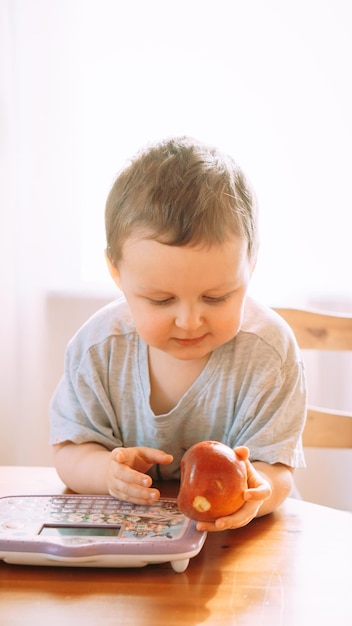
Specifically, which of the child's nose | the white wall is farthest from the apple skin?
the white wall

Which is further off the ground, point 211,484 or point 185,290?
point 185,290

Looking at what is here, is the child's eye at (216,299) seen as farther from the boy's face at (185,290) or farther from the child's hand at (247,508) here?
the child's hand at (247,508)

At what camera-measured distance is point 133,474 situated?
94 centimetres

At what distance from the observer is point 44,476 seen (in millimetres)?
1141

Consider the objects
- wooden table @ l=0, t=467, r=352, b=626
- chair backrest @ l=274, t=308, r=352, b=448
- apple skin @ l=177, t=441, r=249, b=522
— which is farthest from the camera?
chair backrest @ l=274, t=308, r=352, b=448

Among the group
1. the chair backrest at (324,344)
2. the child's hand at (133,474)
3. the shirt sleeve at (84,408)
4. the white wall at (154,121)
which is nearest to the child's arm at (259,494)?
the child's hand at (133,474)

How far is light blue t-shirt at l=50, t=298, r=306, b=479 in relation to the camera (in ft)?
3.51

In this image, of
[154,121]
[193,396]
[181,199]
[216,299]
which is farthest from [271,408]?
[154,121]

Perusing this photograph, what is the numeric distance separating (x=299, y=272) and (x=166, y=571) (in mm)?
1317

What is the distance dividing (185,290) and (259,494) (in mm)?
230

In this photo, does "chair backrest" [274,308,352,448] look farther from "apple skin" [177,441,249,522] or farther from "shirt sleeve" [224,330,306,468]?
"apple skin" [177,441,249,522]

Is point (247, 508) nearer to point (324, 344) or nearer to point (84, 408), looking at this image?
point (84, 408)

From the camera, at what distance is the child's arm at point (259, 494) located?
0.85 meters

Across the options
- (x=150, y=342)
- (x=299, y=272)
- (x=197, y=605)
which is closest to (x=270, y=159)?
(x=299, y=272)
